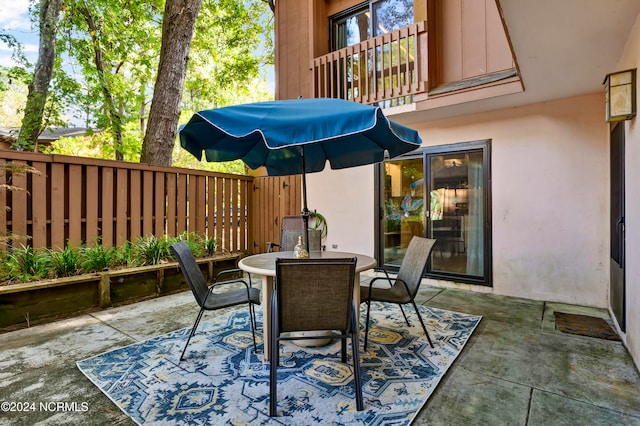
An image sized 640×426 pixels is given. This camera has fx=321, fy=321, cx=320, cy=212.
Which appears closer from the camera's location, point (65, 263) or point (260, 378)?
point (260, 378)

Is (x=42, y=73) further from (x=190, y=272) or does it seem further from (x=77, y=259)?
(x=190, y=272)

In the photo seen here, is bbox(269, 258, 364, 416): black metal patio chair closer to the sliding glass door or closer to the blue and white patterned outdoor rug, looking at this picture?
the blue and white patterned outdoor rug

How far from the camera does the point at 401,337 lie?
9.99ft

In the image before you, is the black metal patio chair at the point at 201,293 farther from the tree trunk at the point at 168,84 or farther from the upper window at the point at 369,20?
the upper window at the point at 369,20

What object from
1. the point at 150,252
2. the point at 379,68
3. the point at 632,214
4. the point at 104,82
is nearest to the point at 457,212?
the point at 632,214

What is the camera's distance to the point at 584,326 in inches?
132

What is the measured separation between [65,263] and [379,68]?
5286 mm

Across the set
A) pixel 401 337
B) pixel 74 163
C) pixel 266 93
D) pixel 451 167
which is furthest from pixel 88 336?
pixel 266 93

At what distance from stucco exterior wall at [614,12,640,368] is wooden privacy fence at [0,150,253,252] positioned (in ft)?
19.0

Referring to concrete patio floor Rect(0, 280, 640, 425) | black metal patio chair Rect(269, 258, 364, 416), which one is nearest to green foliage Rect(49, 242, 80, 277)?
concrete patio floor Rect(0, 280, 640, 425)

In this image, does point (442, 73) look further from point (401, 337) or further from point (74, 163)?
point (74, 163)

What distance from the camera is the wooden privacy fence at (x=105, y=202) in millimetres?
4043

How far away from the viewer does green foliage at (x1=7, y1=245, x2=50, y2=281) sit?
356 centimetres

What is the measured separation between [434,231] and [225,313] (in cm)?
341
